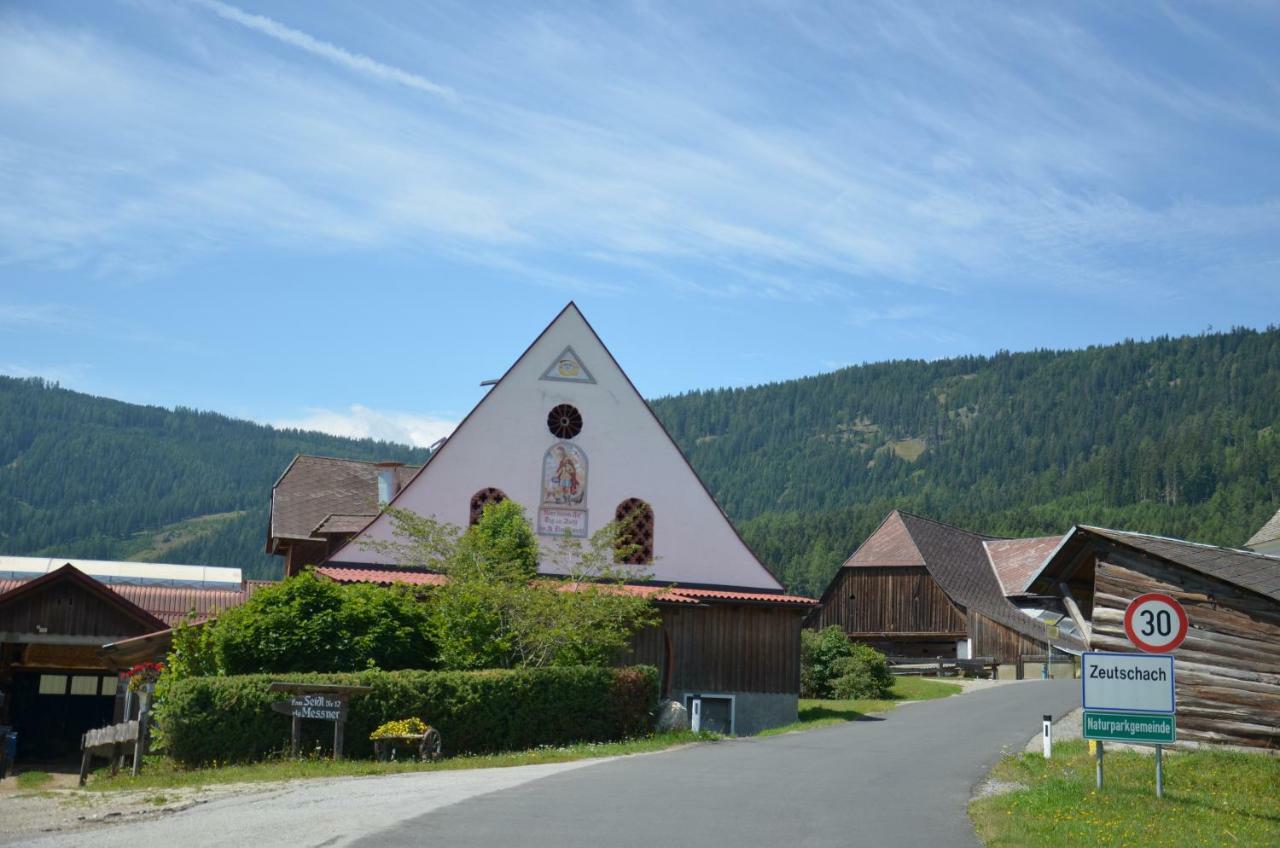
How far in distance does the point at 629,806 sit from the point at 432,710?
7427mm

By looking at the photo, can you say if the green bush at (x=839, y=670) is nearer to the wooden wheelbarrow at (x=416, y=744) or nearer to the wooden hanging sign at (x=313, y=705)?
the wooden wheelbarrow at (x=416, y=744)

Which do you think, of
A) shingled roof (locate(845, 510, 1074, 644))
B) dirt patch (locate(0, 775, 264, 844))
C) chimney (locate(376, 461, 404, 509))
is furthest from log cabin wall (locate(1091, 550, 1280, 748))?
shingled roof (locate(845, 510, 1074, 644))

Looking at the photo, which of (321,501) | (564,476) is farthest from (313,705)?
(321,501)

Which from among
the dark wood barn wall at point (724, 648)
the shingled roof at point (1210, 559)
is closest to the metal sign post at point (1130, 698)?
the shingled roof at point (1210, 559)

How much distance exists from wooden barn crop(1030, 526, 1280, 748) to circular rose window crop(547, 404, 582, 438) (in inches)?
594

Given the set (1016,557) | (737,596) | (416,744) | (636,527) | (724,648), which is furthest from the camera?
(1016,557)

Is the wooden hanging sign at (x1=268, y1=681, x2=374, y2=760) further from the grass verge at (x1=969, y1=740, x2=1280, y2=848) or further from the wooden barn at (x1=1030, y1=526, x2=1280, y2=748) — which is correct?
the wooden barn at (x1=1030, y1=526, x2=1280, y2=748)

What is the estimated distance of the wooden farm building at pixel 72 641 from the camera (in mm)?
32438

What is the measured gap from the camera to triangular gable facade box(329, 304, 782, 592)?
117ft

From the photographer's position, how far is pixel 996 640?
62.8 metres

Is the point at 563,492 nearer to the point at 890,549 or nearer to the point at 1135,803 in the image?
the point at 1135,803

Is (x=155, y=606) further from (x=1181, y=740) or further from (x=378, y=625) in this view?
(x=1181, y=740)

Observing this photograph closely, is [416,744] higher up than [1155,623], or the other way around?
[1155,623]

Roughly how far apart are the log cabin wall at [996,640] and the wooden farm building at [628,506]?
28914 millimetres
